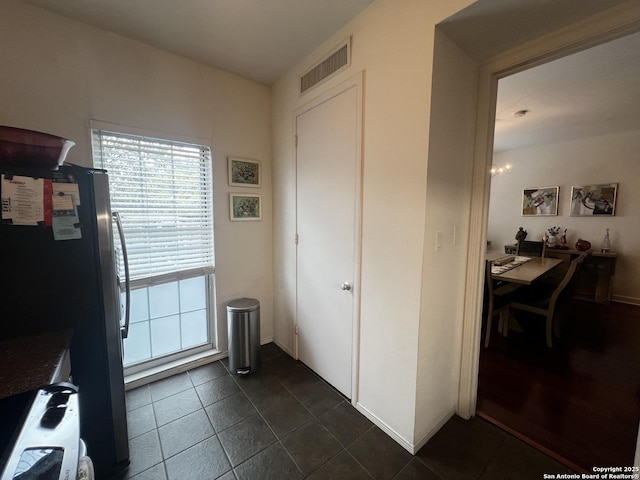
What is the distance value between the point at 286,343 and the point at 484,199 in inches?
85.2

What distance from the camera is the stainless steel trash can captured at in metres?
2.24

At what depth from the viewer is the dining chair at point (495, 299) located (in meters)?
2.64

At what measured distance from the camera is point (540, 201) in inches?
190

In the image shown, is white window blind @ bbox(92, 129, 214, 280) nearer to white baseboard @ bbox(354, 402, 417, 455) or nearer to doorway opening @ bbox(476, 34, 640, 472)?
white baseboard @ bbox(354, 402, 417, 455)

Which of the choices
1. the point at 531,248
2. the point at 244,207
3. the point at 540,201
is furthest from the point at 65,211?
the point at 540,201

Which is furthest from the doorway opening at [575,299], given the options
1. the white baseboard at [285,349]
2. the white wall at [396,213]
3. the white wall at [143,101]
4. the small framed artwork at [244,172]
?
the small framed artwork at [244,172]

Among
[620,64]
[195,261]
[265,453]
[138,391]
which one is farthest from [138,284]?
[620,64]

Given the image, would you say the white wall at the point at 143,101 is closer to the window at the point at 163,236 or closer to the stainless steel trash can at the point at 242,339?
the window at the point at 163,236

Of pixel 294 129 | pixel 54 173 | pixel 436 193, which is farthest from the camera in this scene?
pixel 294 129

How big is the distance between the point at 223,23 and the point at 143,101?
0.85 metres

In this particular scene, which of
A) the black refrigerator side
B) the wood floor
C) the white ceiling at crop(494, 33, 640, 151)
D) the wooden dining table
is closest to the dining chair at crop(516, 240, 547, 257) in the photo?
the wooden dining table

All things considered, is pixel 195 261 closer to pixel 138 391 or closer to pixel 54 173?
pixel 138 391

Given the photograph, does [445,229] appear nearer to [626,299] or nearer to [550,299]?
[550,299]

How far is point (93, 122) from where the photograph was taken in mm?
1781
